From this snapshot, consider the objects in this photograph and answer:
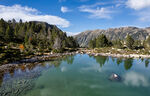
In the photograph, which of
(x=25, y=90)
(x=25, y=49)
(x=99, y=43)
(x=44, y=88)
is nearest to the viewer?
(x=25, y=90)

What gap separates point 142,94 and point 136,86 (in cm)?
334

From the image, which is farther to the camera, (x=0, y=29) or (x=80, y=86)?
(x=0, y=29)

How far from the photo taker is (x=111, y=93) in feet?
56.1

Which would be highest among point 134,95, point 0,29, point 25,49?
point 0,29

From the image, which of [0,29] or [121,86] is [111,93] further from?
[0,29]

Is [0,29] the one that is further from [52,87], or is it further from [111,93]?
[111,93]

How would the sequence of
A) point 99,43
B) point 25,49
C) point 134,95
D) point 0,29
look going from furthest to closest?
point 99,43 → point 0,29 → point 25,49 → point 134,95

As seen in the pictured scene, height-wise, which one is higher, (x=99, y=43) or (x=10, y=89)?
(x=99, y=43)

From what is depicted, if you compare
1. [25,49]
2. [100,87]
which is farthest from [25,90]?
[25,49]

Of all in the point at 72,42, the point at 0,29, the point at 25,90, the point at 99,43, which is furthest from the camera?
the point at 72,42

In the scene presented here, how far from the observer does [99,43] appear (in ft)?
272

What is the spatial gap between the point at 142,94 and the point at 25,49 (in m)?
53.0

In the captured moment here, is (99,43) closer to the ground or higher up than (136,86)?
higher up

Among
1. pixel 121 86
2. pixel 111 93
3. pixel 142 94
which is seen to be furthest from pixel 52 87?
pixel 142 94
